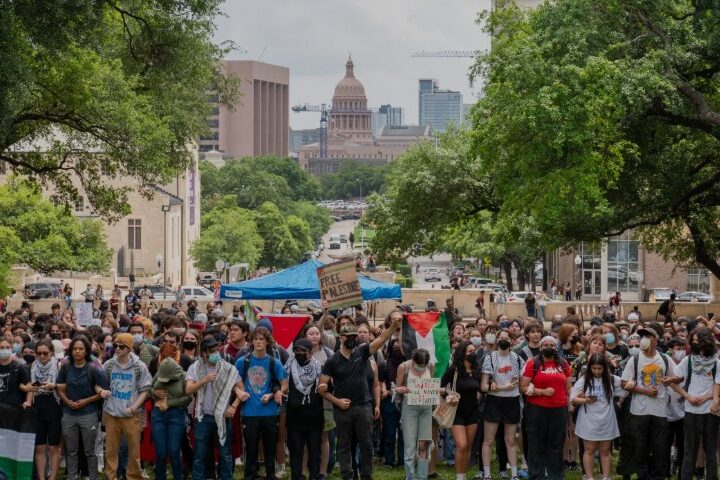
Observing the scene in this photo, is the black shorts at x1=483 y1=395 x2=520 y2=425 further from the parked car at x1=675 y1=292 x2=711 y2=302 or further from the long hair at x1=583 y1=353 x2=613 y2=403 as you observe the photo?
the parked car at x1=675 y1=292 x2=711 y2=302

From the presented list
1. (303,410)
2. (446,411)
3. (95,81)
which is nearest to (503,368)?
(446,411)

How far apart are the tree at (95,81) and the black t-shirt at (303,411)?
9844 millimetres

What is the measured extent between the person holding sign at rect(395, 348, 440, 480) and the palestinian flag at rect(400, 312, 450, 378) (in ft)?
1.95

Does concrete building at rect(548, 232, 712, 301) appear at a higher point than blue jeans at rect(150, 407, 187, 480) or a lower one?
higher

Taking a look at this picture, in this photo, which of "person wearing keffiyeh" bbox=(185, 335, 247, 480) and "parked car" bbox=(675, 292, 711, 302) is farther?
"parked car" bbox=(675, 292, 711, 302)

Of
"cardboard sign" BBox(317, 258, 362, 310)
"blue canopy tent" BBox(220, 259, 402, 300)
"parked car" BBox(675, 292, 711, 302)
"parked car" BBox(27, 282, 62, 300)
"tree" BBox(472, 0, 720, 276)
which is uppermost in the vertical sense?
"tree" BBox(472, 0, 720, 276)

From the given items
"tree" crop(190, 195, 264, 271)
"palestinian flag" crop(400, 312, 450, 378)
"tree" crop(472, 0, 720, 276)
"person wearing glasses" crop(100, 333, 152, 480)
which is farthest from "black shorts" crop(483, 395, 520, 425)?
"tree" crop(190, 195, 264, 271)

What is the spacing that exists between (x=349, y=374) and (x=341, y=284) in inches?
124

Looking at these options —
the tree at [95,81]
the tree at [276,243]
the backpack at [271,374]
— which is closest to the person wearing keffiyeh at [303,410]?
the backpack at [271,374]

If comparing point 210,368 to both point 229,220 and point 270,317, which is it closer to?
point 270,317

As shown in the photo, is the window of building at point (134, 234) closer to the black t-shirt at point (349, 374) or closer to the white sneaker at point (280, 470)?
the white sneaker at point (280, 470)

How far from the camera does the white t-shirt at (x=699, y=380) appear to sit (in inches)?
610

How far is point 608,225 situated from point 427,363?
812 inches

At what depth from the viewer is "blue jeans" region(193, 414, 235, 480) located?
15750 millimetres
